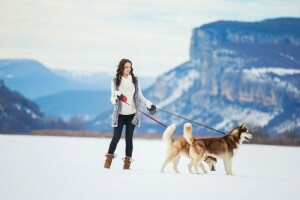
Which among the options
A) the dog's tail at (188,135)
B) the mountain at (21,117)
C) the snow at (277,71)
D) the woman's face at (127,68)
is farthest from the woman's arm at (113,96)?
the snow at (277,71)

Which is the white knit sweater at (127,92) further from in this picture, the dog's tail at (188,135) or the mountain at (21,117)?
the mountain at (21,117)

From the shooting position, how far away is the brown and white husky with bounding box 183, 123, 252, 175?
1095 cm

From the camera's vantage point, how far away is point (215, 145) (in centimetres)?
1104

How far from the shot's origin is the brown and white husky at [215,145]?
Answer: 1095cm

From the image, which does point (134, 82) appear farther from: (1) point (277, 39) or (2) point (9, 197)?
(1) point (277, 39)

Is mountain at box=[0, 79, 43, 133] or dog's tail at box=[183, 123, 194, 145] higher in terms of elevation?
dog's tail at box=[183, 123, 194, 145]

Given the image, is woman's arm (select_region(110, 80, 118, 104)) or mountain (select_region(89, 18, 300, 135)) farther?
mountain (select_region(89, 18, 300, 135))

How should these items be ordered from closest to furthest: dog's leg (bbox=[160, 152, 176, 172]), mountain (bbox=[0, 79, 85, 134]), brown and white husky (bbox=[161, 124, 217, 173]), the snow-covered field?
1. the snow-covered field
2. brown and white husky (bbox=[161, 124, 217, 173])
3. dog's leg (bbox=[160, 152, 176, 172])
4. mountain (bbox=[0, 79, 85, 134])

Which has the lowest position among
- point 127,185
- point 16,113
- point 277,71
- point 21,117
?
point 21,117

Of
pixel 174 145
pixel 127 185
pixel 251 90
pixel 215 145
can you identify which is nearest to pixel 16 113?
pixel 251 90

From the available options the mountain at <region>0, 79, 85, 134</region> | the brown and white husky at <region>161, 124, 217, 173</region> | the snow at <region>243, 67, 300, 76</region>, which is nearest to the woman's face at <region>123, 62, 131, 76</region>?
the brown and white husky at <region>161, 124, 217, 173</region>

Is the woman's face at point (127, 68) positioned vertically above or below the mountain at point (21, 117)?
above

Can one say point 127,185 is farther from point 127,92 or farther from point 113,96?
point 127,92

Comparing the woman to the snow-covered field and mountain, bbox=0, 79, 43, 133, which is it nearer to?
the snow-covered field
